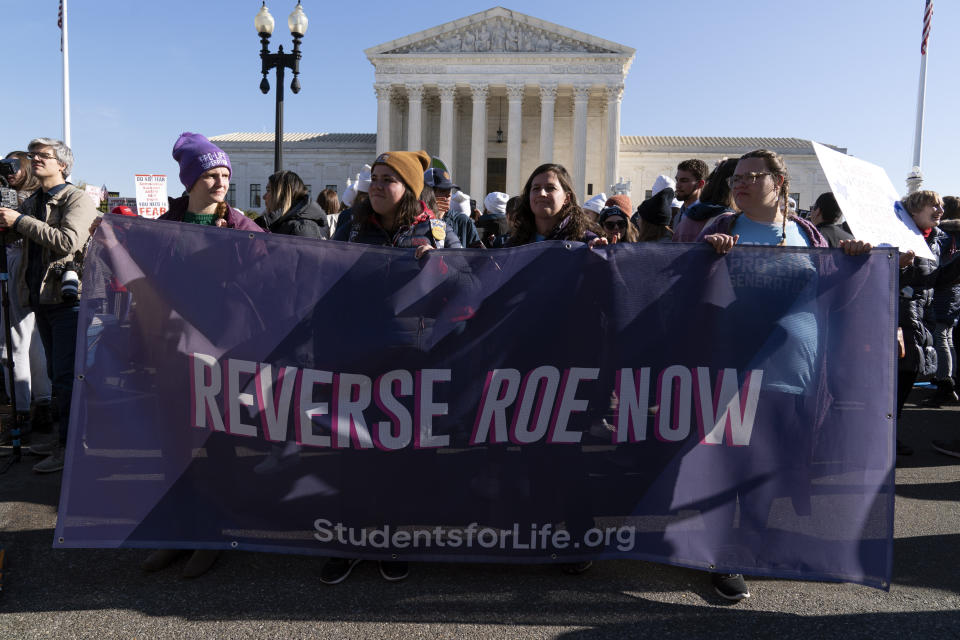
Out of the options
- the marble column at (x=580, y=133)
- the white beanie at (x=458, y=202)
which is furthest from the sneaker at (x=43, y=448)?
the marble column at (x=580, y=133)

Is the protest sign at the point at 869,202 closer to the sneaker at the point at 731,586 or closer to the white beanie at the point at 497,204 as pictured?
the sneaker at the point at 731,586

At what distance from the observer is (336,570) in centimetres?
277

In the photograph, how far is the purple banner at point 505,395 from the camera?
8.77 ft

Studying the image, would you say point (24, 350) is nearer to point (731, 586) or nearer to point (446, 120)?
point (731, 586)

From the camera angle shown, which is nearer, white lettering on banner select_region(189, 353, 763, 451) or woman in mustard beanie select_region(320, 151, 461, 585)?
white lettering on banner select_region(189, 353, 763, 451)

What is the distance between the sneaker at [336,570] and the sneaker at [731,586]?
1.52 meters

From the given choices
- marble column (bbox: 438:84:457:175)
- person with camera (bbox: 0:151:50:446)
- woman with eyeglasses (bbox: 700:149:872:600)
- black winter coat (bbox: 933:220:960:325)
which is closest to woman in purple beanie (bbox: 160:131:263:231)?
person with camera (bbox: 0:151:50:446)

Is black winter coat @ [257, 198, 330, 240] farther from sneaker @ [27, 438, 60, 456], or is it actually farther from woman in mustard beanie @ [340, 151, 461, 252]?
sneaker @ [27, 438, 60, 456]

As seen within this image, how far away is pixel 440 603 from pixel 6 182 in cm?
394

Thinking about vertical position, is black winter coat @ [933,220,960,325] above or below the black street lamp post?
below

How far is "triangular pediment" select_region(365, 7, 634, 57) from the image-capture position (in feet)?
158

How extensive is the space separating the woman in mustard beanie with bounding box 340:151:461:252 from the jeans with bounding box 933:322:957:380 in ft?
16.8

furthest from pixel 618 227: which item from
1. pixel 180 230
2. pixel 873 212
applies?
pixel 180 230

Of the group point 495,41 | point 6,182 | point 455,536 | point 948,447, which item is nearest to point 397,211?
point 455,536
